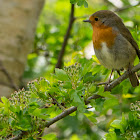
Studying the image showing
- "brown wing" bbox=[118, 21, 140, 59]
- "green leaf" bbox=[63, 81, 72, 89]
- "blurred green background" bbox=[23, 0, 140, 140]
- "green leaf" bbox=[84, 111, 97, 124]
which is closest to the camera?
"green leaf" bbox=[63, 81, 72, 89]

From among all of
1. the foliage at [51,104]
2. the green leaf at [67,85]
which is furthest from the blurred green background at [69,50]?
the green leaf at [67,85]

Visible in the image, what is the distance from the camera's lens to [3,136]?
234cm

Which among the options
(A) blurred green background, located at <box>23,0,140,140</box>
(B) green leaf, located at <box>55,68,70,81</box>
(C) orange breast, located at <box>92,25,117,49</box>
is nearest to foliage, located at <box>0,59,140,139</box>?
(B) green leaf, located at <box>55,68,70,81</box>

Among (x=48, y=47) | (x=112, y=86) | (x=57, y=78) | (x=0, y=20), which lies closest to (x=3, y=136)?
(x=57, y=78)

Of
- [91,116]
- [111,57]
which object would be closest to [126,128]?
[91,116]

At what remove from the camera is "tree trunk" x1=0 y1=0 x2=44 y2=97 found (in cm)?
400

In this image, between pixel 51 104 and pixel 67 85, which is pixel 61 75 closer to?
pixel 67 85

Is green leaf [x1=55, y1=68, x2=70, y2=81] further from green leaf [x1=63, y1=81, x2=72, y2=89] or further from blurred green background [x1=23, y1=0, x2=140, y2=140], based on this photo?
blurred green background [x1=23, y1=0, x2=140, y2=140]

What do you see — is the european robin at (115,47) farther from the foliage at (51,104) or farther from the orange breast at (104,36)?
the foliage at (51,104)

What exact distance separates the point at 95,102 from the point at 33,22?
2.20 meters

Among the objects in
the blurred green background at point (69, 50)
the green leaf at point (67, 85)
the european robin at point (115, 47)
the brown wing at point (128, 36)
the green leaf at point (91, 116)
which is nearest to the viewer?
the green leaf at point (67, 85)

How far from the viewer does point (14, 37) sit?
13.6 feet

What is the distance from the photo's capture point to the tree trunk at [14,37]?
4.00 m

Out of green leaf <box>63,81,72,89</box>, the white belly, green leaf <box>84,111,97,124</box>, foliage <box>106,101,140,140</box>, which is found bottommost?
foliage <box>106,101,140,140</box>
